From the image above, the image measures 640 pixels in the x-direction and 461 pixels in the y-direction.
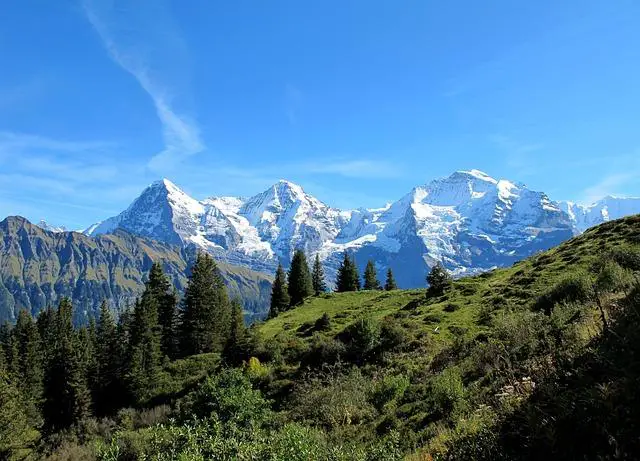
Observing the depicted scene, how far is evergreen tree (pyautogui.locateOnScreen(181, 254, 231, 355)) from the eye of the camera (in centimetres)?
6806

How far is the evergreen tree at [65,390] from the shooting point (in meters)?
59.6

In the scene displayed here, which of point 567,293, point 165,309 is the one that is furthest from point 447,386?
point 165,309

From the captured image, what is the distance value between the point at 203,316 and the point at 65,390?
1976 centimetres

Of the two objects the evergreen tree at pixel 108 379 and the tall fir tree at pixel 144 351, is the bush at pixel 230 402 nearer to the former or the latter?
the tall fir tree at pixel 144 351

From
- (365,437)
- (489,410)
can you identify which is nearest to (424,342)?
(365,437)

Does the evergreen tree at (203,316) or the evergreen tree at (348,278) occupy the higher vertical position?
the evergreen tree at (348,278)

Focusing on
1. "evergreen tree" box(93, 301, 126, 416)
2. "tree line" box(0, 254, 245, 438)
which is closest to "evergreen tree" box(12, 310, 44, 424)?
"tree line" box(0, 254, 245, 438)

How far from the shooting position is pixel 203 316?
69.3 m

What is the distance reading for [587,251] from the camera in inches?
1548

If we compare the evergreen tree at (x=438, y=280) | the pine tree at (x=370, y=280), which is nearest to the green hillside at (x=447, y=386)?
the evergreen tree at (x=438, y=280)

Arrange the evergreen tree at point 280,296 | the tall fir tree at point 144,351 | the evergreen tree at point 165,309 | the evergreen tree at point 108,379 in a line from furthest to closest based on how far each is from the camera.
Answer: the evergreen tree at point 280,296
the evergreen tree at point 165,309
the evergreen tree at point 108,379
the tall fir tree at point 144,351

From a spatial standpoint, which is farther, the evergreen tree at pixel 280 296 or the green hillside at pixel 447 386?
the evergreen tree at pixel 280 296

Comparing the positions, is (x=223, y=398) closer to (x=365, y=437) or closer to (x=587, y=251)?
(x=365, y=437)

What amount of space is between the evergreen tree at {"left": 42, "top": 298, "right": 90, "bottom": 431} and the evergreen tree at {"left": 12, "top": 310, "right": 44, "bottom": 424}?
2.17 metres
